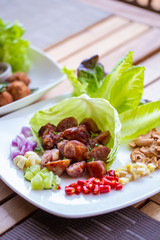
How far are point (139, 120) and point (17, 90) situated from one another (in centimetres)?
98

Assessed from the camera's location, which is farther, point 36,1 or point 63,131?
point 36,1

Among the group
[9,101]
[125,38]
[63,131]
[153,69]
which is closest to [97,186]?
[63,131]

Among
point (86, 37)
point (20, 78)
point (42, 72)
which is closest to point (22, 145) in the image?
point (20, 78)

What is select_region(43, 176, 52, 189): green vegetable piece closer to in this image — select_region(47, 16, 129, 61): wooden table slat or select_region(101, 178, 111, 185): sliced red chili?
select_region(101, 178, 111, 185): sliced red chili

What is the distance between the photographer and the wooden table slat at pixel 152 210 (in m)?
1.84

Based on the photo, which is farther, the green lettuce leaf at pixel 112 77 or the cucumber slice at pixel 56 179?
the green lettuce leaf at pixel 112 77

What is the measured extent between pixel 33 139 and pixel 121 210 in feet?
2.37

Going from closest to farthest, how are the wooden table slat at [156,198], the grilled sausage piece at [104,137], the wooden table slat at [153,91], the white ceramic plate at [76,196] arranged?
the white ceramic plate at [76,196] < the wooden table slat at [156,198] < the grilled sausage piece at [104,137] < the wooden table slat at [153,91]

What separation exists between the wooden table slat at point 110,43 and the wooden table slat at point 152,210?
5.43 ft

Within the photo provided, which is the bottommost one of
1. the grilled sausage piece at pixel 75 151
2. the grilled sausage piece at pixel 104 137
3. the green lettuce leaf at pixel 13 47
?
the grilled sausage piece at pixel 104 137

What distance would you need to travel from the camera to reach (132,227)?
1.74m

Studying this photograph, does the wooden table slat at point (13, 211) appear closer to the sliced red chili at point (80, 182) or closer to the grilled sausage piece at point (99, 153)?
the sliced red chili at point (80, 182)

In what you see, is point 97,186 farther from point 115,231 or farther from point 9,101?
point 9,101

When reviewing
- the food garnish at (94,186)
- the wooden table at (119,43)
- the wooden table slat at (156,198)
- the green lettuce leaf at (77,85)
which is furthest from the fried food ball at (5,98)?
the wooden table slat at (156,198)
